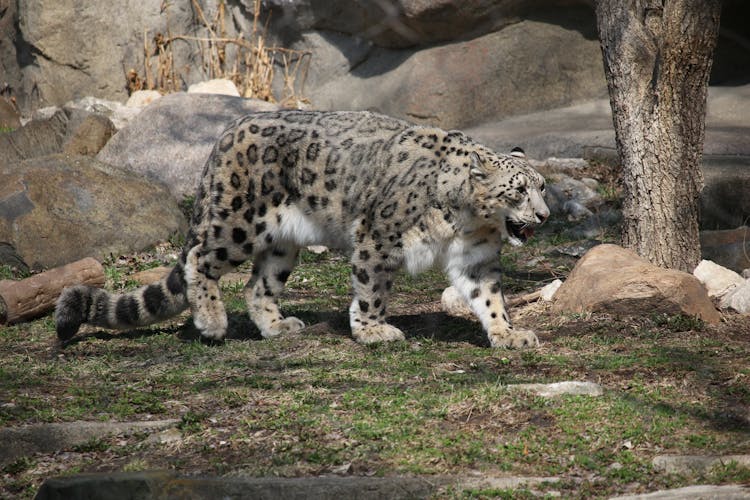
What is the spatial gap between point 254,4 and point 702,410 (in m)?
13.1

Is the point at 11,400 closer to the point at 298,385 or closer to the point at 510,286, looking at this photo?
the point at 298,385

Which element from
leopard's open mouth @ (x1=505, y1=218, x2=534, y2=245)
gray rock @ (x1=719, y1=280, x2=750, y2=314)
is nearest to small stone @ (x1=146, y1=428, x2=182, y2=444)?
leopard's open mouth @ (x1=505, y1=218, x2=534, y2=245)

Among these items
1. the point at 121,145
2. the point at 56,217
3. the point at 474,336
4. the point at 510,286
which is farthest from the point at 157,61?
the point at 474,336

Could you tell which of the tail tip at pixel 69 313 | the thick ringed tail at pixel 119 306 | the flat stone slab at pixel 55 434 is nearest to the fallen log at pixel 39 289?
the thick ringed tail at pixel 119 306

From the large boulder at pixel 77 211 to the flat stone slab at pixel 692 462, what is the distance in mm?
6769

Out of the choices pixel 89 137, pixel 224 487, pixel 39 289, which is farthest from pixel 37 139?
pixel 224 487

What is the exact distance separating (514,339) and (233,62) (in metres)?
11.7

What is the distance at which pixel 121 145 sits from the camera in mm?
12172

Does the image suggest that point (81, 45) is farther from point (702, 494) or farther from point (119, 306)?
point (702, 494)

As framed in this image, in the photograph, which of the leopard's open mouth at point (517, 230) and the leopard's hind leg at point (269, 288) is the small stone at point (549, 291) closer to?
the leopard's open mouth at point (517, 230)

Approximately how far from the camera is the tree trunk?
7.30 metres

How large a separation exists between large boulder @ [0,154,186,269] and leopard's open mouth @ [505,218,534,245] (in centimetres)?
472

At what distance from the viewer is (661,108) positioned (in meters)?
7.44

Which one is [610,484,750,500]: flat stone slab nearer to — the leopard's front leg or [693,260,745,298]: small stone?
the leopard's front leg
